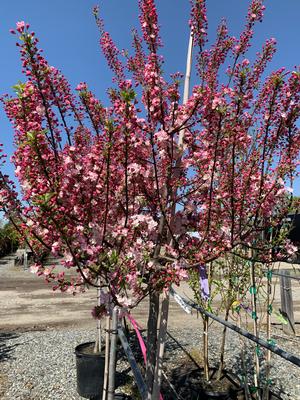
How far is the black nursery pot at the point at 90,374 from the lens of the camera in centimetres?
491

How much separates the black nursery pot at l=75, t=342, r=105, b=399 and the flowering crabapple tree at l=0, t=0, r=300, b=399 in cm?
227

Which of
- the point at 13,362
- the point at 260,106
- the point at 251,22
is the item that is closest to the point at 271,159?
the point at 260,106

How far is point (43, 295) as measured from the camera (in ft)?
46.1

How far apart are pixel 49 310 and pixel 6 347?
13.7 feet

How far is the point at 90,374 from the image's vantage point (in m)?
4.92

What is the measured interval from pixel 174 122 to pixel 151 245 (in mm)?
867

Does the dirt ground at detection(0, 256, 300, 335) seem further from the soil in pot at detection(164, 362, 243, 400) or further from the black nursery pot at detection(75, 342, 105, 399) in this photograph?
the soil in pot at detection(164, 362, 243, 400)

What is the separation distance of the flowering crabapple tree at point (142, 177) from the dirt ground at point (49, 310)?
236 inches

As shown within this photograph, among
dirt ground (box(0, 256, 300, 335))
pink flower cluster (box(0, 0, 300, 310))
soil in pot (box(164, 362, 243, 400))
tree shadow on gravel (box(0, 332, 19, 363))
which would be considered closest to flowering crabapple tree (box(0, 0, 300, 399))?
pink flower cluster (box(0, 0, 300, 310))

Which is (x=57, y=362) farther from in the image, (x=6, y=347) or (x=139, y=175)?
(x=139, y=175)

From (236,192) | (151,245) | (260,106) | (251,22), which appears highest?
(251,22)

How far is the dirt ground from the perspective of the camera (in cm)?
919

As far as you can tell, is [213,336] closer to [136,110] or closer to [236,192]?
[236,192]

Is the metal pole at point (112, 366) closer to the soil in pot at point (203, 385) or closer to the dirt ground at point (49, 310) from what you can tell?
the soil in pot at point (203, 385)
